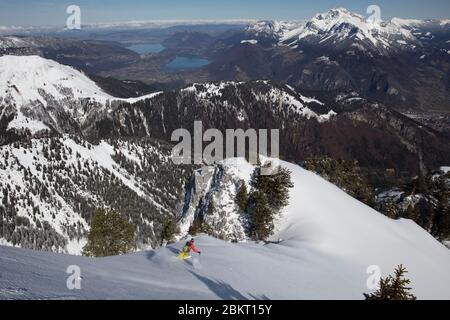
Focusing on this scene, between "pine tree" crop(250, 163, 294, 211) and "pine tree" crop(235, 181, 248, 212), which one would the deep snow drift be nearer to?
"pine tree" crop(250, 163, 294, 211)

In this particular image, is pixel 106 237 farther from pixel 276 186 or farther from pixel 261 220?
pixel 276 186

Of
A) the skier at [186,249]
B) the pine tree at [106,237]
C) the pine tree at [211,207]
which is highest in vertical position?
the skier at [186,249]

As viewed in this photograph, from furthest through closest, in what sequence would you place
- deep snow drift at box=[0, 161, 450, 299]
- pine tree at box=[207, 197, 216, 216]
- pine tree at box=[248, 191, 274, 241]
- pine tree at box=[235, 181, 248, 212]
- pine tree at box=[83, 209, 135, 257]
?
pine tree at box=[207, 197, 216, 216]
pine tree at box=[83, 209, 135, 257]
pine tree at box=[235, 181, 248, 212]
pine tree at box=[248, 191, 274, 241]
deep snow drift at box=[0, 161, 450, 299]

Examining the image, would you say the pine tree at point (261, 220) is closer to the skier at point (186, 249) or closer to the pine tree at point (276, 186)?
the pine tree at point (276, 186)

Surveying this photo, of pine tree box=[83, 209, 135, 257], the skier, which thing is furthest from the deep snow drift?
pine tree box=[83, 209, 135, 257]

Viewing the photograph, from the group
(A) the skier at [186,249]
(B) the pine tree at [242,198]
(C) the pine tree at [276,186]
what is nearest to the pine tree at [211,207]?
(B) the pine tree at [242,198]

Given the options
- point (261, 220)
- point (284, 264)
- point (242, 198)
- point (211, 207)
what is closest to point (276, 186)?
point (242, 198)
